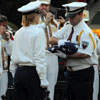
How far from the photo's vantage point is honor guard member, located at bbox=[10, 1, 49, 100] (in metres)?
8.24

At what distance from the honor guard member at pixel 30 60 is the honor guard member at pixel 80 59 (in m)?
0.51

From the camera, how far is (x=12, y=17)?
23938 millimetres

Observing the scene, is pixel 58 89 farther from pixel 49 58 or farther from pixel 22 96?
pixel 22 96

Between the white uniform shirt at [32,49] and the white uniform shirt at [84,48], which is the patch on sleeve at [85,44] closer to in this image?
the white uniform shirt at [84,48]

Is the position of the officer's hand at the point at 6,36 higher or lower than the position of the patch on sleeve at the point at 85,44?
Result: higher

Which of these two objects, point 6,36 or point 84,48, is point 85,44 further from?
point 6,36

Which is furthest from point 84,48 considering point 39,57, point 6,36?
point 6,36

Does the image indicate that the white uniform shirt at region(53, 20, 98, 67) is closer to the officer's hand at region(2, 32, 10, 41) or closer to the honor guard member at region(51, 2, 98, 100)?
the honor guard member at region(51, 2, 98, 100)

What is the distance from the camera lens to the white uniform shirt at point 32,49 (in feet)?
27.0

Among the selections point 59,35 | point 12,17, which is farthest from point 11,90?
point 12,17

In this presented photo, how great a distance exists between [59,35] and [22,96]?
129cm

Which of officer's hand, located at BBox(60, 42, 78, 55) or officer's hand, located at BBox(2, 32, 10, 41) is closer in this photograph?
officer's hand, located at BBox(60, 42, 78, 55)

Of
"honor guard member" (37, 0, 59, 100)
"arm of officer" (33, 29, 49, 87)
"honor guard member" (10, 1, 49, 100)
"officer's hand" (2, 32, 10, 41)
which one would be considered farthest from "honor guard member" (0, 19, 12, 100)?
"arm of officer" (33, 29, 49, 87)

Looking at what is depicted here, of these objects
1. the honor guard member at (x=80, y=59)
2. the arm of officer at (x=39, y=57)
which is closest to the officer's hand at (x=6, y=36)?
the honor guard member at (x=80, y=59)
